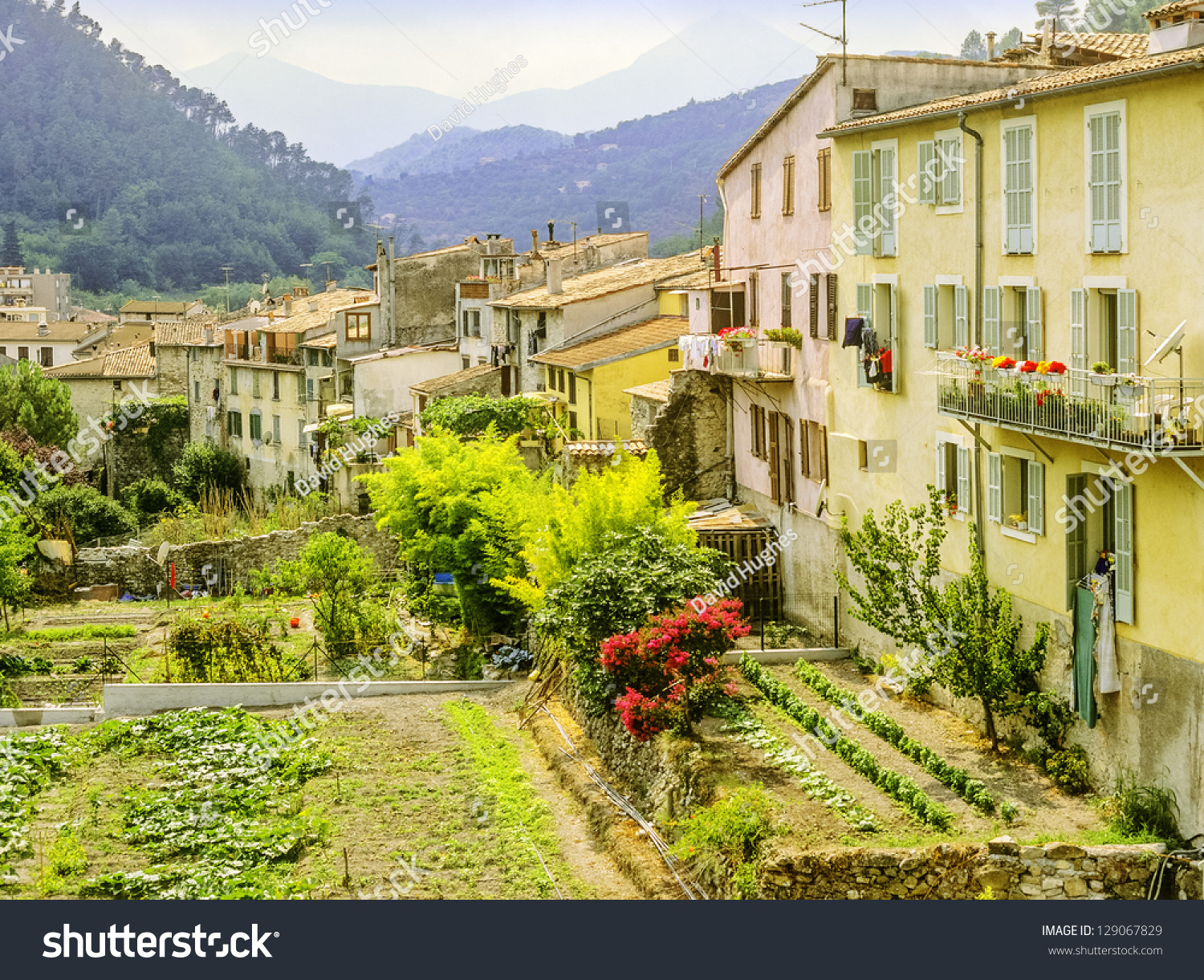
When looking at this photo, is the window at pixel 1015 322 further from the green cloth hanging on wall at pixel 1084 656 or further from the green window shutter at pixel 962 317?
the green cloth hanging on wall at pixel 1084 656

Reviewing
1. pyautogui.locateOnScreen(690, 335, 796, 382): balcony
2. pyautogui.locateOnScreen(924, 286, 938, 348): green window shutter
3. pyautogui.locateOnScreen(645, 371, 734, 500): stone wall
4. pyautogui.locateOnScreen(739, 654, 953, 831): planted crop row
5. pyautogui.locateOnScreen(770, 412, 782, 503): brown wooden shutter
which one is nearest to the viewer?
pyautogui.locateOnScreen(739, 654, 953, 831): planted crop row

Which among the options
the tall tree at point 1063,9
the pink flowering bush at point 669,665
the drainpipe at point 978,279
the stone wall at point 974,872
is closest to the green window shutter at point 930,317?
the drainpipe at point 978,279

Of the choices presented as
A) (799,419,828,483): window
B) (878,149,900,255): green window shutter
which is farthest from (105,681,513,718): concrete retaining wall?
(878,149,900,255): green window shutter

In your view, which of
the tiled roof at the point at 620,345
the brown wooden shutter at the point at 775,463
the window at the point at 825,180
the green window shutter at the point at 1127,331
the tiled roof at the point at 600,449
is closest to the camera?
the green window shutter at the point at 1127,331

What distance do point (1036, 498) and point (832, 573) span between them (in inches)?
345

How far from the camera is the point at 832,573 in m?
30.8

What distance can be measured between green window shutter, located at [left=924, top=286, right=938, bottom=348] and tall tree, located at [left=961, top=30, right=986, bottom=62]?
10498 cm

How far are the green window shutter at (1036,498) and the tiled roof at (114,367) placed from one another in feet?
216

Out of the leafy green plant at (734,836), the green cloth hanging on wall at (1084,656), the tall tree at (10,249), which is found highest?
the tall tree at (10,249)

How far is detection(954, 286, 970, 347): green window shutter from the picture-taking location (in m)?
24.6

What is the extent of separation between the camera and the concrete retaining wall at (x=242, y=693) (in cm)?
3250

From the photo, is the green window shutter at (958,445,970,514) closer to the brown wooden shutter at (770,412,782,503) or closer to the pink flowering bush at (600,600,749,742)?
the pink flowering bush at (600,600,749,742)

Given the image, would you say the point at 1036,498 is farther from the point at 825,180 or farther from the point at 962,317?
the point at 825,180

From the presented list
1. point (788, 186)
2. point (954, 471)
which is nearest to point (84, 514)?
point (788, 186)
